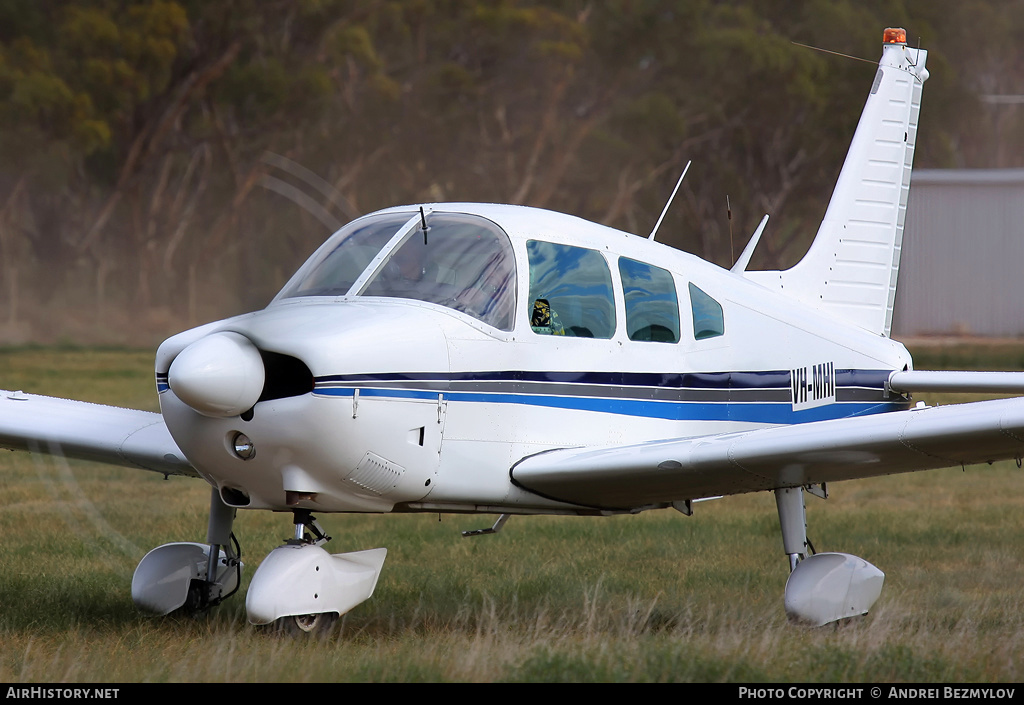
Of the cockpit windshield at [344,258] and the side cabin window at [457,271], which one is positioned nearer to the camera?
the side cabin window at [457,271]

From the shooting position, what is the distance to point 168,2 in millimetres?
36969

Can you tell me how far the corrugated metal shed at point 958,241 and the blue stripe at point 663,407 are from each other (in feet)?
85.7

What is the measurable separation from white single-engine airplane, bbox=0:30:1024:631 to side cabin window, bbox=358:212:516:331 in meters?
0.01

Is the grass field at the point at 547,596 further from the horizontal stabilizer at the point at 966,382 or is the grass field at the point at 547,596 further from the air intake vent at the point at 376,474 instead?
the horizontal stabilizer at the point at 966,382

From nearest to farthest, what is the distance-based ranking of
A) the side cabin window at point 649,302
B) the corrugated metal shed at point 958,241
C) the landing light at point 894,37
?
the side cabin window at point 649,302
the landing light at point 894,37
the corrugated metal shed at point 958,241

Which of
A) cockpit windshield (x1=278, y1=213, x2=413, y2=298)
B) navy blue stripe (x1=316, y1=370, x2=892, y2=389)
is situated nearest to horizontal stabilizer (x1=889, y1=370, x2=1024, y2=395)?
navy blue stripe (x1=316, y1=370, x2=892, y2=389)

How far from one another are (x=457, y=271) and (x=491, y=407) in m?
0.72

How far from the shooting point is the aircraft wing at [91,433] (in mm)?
7641

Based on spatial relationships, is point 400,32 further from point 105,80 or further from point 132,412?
point 132,412

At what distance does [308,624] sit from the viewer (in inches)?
259

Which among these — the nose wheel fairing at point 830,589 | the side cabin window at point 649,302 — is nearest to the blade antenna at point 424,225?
the side cabin window at point 649,302

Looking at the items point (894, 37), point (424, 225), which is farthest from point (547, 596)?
point (894, 37)
